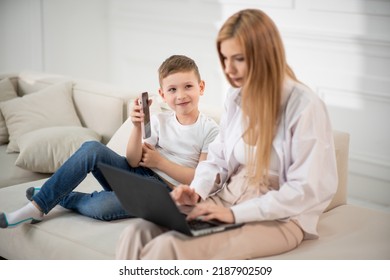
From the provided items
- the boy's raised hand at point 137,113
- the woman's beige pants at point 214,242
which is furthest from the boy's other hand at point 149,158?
the woman's beige pants at point 214,242

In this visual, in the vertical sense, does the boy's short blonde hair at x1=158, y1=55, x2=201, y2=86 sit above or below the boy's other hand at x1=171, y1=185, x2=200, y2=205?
above

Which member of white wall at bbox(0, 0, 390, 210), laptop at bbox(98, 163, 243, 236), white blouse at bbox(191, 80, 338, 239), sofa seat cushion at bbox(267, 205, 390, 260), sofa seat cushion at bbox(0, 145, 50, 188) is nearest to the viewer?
laptop at bbox(98, 163, 243, 236)

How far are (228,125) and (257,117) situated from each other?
0.21 m

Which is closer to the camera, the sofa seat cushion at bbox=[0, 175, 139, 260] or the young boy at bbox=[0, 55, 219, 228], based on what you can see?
the sofa seat cushion at bbox=[0, 175, 139, 260]

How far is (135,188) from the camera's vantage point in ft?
6.07

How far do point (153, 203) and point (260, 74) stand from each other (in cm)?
46

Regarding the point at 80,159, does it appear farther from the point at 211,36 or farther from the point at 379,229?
the point at 211,36

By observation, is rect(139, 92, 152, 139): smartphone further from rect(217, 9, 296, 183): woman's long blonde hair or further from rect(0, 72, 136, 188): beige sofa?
rect(0, 72, 136, 188): beige sofa

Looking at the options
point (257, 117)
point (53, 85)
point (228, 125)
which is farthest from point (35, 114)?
point (257, 117)

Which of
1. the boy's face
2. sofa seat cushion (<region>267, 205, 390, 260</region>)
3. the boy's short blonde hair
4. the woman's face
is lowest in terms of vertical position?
sofa seat cushion (<region>267, 205, 390, 260</region>)

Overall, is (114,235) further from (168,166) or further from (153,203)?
(153,203)

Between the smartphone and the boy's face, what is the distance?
0.09 m

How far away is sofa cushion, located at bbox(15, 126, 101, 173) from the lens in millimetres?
2973

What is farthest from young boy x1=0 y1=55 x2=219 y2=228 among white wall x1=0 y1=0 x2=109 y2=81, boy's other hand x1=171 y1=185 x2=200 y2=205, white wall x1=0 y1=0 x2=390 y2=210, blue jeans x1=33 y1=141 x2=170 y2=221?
white wall x1=0 y1=0 x2=109 y2=81
